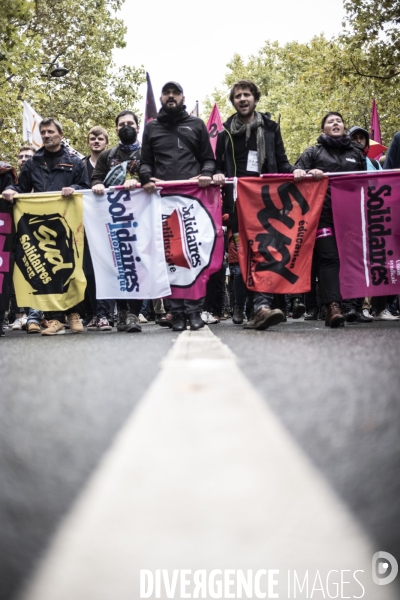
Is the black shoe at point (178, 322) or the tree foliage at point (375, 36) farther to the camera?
the tree foliage at point (375, 36)

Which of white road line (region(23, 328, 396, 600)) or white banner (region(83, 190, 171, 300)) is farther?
white banner (region(83, 190, 171, 300))

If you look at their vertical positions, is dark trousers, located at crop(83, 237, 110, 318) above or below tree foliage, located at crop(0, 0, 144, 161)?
below

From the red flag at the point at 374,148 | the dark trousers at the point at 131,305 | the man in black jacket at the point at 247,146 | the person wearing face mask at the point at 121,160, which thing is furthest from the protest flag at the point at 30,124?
the man in black jacket at the point at 247,146

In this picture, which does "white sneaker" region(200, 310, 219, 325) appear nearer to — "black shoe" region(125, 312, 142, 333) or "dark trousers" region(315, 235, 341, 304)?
"black shoe" region(125, 312, 142, 333)

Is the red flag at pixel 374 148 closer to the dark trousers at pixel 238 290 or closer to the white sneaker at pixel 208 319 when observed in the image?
the dark trousers at pixel 238 290

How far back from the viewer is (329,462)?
1.92 meters

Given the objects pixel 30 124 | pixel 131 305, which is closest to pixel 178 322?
pixel 131 305

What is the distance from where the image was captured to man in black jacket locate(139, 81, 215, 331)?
7.77 meters

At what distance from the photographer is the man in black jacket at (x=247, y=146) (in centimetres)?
786

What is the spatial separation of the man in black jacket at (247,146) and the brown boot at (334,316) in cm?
60

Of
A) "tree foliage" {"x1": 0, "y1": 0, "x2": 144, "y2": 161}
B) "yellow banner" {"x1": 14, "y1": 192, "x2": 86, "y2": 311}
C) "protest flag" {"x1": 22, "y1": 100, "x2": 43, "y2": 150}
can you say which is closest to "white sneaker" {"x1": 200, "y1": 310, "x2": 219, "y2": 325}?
"yellow banner" {"x1": 14, "y1": 192, "x2": 86, "y2": 311}

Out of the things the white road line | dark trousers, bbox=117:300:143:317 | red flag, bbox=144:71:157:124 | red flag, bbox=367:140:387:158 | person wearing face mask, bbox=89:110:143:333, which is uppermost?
red flag, bbox=144:71:157:124

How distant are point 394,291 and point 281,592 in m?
7.19

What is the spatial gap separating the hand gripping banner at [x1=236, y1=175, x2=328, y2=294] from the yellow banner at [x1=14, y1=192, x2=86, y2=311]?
5.94 ft
